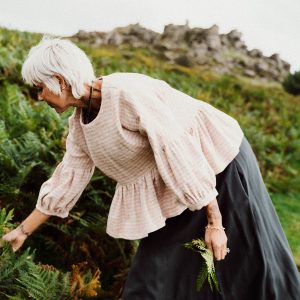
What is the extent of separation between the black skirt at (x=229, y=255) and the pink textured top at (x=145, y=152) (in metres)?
0.18

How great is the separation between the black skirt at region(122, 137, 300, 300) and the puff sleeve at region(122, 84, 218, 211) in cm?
37

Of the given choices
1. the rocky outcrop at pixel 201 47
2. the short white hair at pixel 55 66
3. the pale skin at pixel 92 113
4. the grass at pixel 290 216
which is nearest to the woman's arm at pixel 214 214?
the pale skin at pixel 92 113

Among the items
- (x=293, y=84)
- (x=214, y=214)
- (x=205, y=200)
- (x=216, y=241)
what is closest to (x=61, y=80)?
(x=205, y=200)

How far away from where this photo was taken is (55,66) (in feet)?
8.07

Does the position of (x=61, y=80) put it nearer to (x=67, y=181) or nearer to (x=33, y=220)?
(x=67, y=181)

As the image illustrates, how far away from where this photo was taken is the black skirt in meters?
2.90

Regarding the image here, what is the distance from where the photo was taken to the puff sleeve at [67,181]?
2969mm

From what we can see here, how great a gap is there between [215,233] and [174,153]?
21.6 inches

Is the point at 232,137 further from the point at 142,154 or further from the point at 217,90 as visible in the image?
the point at 217,90

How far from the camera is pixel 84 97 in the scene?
261 cm

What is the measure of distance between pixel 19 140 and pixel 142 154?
2322 millimetres

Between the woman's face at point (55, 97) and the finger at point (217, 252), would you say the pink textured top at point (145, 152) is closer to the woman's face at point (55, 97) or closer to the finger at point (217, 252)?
the woman's face at point (55, 97)

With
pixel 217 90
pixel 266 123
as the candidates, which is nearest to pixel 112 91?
pixel 266 123

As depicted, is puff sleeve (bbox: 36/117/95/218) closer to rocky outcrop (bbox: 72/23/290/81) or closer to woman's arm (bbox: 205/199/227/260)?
woman's arm (bbox: 205/199/227/260)
